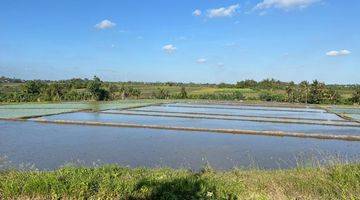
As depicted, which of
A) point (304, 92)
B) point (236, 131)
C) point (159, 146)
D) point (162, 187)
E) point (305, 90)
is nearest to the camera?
point (162, 187)

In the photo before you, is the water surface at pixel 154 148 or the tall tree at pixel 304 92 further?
the tall tree at pixel 304 92

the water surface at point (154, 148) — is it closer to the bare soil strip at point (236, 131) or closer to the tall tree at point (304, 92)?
the bare soil strip at point (236, 131)

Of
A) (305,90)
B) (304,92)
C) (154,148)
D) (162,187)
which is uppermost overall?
(305,90)

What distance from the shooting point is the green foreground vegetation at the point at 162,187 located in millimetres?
4383

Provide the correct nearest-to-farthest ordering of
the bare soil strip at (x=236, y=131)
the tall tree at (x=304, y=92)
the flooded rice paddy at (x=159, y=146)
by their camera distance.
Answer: the flooded rice paddy at (x=159, y=146)
the bare soil strip at (x=236, y=131)
the tall tree at (x=304, y=92)

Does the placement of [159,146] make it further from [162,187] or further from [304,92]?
[304,92]

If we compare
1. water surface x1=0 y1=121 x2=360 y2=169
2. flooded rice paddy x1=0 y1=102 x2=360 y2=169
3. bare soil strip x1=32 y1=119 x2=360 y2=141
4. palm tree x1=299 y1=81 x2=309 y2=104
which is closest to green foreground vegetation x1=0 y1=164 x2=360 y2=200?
flooded rice paddy x1=0 y1=102 x2=360 y2=169

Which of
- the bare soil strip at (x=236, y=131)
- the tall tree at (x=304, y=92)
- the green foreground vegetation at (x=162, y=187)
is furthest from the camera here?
the tall tree at (x=304, y=92)

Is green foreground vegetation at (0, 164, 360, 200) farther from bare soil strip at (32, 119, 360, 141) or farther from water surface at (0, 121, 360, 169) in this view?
bare soil strip at (32, 119, 360, 141)

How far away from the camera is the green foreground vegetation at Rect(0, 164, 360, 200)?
438 cm

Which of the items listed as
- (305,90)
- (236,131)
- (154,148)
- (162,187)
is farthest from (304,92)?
(162,187)

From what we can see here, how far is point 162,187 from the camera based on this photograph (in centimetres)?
465

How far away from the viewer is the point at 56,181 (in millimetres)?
4562

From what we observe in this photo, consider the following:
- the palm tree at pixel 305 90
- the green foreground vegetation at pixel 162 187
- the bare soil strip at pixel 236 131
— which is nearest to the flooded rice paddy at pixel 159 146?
the bare soil strip at pixel 236 131
